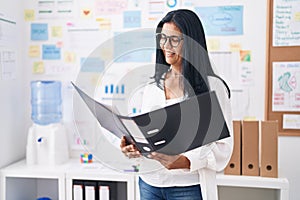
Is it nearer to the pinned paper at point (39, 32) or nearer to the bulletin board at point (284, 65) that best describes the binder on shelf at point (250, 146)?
the bulletin board at point (284, 65)

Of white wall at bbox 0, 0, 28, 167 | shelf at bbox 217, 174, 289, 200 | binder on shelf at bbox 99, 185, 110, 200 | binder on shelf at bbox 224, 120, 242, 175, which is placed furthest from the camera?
white wall at bbox 0, 0, 28, 167

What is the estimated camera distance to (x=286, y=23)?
2111 mm

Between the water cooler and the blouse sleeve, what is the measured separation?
112cm

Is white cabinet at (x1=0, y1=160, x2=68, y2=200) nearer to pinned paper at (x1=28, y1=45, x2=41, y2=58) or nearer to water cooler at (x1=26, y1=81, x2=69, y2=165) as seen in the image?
water cooler at (x1=26, y1=81, x2=69, y2=165)

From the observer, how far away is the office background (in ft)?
7.09

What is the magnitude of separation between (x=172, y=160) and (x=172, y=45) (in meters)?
0.38

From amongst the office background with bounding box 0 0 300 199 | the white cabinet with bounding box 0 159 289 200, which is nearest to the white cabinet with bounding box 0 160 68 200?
the white cabinet with bounding box 0 159 289 200

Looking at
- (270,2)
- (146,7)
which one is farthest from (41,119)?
(270,2)

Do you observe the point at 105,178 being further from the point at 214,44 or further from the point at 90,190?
the point at 214,44

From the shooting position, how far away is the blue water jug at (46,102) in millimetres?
2381

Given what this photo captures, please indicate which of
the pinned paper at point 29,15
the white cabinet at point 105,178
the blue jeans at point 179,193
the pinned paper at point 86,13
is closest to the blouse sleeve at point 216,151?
the blue jeans at point 179,193

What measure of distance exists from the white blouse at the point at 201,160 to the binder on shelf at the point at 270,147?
0.57 m

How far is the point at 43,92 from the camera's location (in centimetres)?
240

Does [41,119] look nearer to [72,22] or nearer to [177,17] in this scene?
[72,22]
